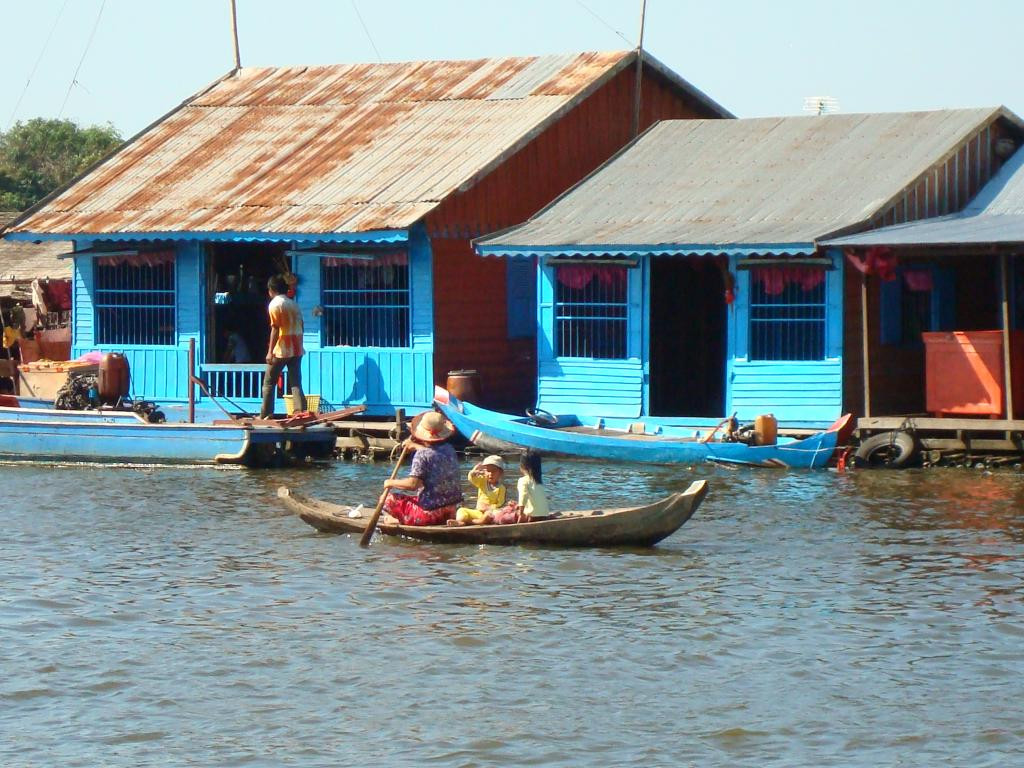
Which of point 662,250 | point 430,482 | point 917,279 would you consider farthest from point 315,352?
point 430,482

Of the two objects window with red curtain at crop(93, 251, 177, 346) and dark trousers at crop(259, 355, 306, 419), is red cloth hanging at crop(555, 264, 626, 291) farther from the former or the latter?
window with red curtain at crop(93, 251, 177, 346)

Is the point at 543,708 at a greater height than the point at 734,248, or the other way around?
the point at 734,248

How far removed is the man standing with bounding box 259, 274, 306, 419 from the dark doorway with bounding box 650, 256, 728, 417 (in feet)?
14.7

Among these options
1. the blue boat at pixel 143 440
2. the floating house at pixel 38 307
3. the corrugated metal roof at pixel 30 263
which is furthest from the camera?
the corrugated metal roof at pixel 30 263

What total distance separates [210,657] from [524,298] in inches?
509

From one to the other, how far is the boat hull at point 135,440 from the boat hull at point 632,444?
1746 millimetres

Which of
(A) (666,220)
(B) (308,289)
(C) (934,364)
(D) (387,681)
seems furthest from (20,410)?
(D) (387,681)

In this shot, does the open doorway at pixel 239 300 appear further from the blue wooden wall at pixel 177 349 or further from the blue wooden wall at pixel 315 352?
the blue wooden wall at pixel 315 352

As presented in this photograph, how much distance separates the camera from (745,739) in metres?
9.86

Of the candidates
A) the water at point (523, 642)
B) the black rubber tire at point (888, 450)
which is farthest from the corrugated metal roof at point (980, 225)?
the water at point (523, 642)

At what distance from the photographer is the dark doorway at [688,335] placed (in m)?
23.2

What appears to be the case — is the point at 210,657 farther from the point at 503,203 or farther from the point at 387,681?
the point at 503,203

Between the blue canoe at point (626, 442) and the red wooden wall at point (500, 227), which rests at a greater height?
the red wooden wall at point (500, 227)

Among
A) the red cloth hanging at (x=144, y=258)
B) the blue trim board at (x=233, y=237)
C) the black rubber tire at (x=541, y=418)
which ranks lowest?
the black rubber tire at (x=541, y=418)
